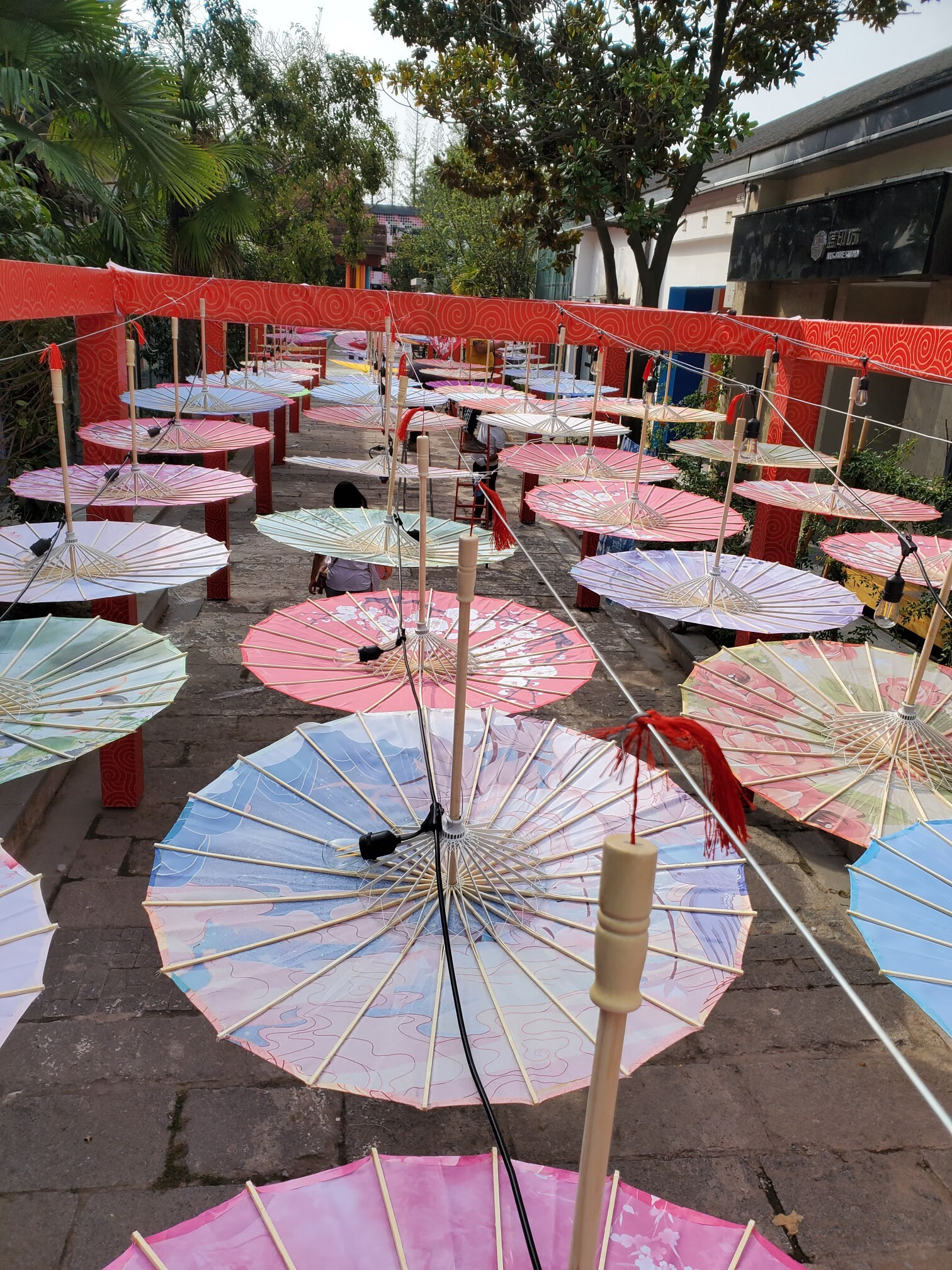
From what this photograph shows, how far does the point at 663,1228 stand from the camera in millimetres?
2506

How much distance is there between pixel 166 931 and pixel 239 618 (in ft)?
26.7

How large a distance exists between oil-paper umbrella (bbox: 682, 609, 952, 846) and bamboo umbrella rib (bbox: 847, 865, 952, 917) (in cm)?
47

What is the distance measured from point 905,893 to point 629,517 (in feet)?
14.7

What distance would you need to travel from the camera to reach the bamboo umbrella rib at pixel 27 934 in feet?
9.57

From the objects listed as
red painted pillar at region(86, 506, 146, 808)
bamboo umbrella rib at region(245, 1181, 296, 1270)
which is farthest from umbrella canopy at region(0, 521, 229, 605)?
bamboo umbrella rib at region(245, 1181, 296, 1270)

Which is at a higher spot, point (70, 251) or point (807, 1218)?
point (70, 251)

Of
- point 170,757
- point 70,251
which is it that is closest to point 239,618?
point 170,757

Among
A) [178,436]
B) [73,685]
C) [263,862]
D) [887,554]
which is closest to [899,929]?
[263,862]

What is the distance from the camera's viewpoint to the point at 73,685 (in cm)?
471

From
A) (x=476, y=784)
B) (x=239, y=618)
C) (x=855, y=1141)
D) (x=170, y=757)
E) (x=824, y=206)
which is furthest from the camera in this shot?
(x=824, y=206)

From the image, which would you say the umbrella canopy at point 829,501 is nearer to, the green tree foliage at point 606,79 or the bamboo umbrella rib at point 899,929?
the bamboo umbrella rib at point 899,929

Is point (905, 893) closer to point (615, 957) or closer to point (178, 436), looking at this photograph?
point (615, 957)

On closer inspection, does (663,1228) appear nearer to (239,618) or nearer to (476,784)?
(476,784)

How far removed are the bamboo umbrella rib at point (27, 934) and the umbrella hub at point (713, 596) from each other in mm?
3844
